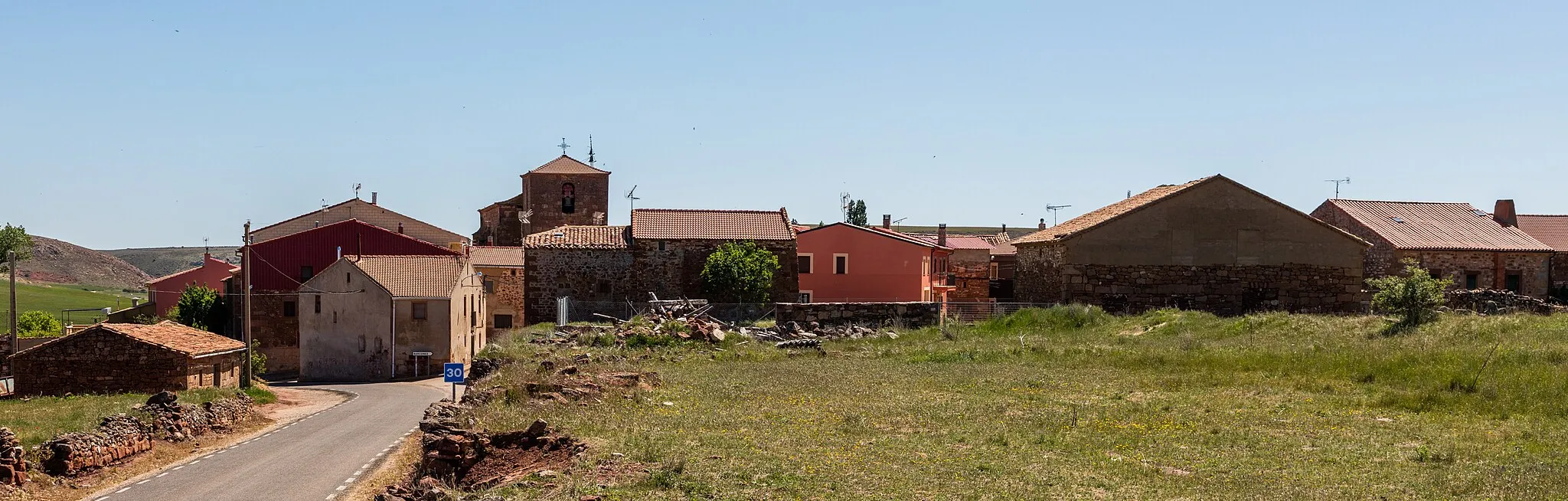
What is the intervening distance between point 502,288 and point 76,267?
3927 inches

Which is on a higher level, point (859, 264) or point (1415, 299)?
point (859, 264)

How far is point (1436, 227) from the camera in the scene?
50531 millimetres

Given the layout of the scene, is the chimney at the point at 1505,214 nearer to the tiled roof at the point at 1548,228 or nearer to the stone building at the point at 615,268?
the tiled roof at the point at 1548,228

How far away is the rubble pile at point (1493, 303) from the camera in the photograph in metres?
34.5

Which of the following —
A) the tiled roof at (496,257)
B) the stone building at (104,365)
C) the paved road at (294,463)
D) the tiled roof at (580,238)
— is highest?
the tiled roof at (580,238)

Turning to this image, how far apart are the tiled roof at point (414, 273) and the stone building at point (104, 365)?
1260 centimetres

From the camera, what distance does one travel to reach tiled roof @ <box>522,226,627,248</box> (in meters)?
50.1

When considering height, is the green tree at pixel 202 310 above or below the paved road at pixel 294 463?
above

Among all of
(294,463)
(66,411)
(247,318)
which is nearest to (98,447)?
(294,463)

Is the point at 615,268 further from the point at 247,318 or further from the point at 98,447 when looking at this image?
the point at 98,447

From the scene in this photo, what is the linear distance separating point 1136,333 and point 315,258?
4255 cm

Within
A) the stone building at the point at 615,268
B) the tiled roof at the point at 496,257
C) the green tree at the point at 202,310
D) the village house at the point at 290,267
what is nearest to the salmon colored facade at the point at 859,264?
the stone building at the point at 615,268

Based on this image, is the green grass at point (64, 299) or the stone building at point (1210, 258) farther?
the green grass at point (64, 299)

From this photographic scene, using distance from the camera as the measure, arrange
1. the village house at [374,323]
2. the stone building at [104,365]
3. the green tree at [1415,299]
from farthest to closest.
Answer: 1. the village house at [374,323]
2. the stone building at [104,365]
3. the green tree at [1415,299]
